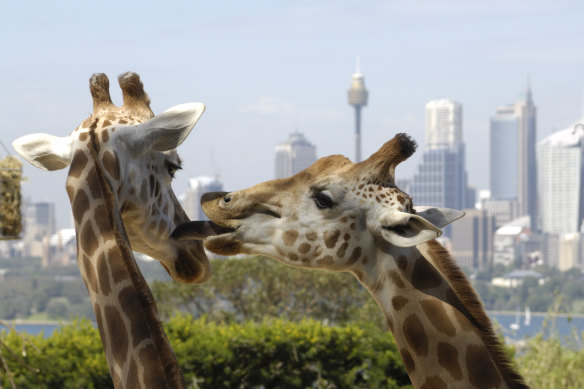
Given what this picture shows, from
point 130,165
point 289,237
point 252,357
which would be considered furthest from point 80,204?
point 252,357

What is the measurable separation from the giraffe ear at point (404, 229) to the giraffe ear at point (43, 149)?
1003mm

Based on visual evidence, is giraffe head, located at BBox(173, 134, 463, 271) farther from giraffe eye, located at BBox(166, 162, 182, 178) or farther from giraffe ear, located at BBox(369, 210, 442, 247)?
giraffe eye, located at BBox(166, 162, 182, 178)

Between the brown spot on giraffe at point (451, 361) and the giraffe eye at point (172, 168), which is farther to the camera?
the giraffe eye at point (172, 168)

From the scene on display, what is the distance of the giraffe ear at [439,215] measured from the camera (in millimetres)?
2861

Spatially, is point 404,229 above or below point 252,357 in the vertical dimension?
above

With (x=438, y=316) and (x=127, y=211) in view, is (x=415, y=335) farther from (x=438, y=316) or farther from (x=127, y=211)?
(x=127, y=211)

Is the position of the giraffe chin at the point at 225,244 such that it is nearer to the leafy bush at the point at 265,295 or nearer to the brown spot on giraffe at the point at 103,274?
the brown spot on giraffe at the point at 103,274

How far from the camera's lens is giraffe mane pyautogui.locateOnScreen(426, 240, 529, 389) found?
2.68 meters

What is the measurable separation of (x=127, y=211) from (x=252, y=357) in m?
5.06

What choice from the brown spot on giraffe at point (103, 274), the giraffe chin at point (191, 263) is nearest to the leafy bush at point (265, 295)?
the giraffe chin at point (191, 263)

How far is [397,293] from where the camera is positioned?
110 inches

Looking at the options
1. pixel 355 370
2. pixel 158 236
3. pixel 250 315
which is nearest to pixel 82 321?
pixel 355 370

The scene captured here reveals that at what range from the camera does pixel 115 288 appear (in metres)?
2.49

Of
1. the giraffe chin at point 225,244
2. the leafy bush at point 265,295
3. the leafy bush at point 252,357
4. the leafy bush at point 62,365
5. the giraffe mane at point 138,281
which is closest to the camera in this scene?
the giraffe mane at point 138,281
